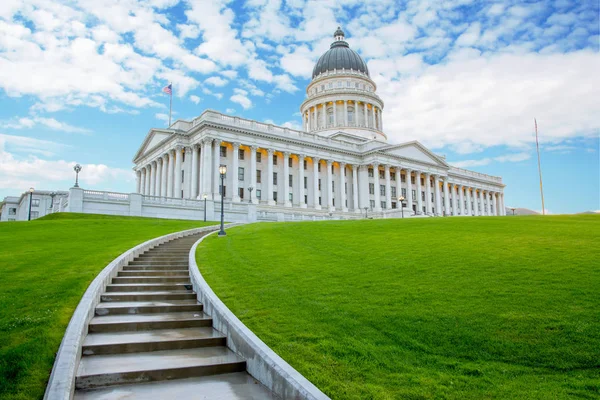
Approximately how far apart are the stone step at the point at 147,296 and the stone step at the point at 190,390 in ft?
15.2

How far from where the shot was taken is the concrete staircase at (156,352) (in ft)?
21.9

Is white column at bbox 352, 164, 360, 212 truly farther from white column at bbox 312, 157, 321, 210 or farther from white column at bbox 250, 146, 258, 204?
white column at bbox 250, 146, 258, 204

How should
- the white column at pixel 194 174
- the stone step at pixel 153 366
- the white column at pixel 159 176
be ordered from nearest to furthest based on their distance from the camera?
the stone step at pixel 153 366 → the white column at pixel 194 174 → the white column at pixel 159 176

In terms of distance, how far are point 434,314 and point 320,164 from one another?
70378 millimetres

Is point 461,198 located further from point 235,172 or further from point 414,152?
point 235,172

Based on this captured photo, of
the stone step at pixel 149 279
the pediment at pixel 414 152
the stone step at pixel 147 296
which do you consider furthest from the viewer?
the pediment at pixel 414 152

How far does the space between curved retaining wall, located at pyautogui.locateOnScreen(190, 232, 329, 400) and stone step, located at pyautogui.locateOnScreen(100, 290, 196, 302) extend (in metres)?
1.54

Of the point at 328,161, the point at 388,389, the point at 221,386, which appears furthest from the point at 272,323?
the point at 328,161

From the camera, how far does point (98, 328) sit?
9.00 meters

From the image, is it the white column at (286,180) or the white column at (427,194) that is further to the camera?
the white column at (427,194)

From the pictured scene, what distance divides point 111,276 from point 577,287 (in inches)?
479

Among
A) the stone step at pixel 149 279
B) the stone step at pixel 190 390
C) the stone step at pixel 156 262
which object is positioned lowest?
the stone step at pixel 190 390

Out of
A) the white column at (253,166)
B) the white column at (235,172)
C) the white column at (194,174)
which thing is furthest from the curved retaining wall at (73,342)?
the white column at (253,166)

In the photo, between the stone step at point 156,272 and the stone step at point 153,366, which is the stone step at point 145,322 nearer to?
the stone step at point 153,366
